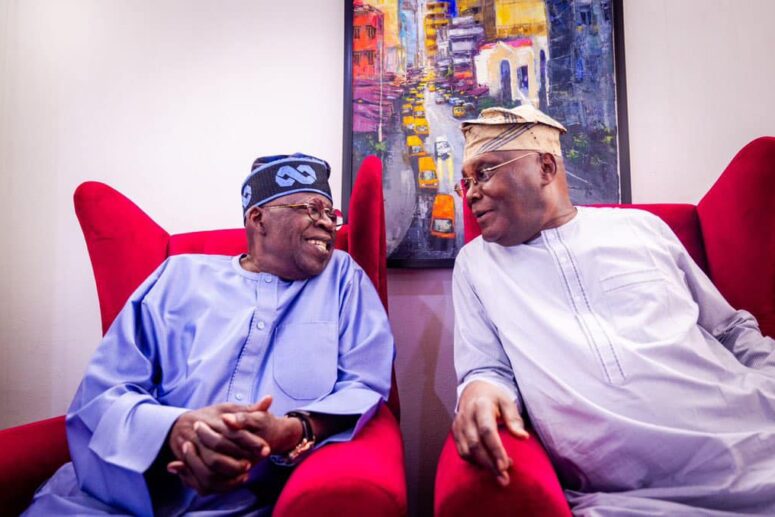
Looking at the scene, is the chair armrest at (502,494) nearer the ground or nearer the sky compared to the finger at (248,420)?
nearer the ground

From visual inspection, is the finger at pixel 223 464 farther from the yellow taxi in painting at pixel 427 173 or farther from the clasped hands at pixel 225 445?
the yellow taxi in painting at pixel 427 173

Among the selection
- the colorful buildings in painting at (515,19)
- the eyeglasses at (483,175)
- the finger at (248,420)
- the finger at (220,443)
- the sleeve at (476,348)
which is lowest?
the finger at (220,443)

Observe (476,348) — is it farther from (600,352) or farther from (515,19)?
(515,19)

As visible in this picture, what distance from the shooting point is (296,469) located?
1.01 metres

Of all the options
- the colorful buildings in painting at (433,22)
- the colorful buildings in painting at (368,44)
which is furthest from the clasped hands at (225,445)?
the colorful buildings in painting at (433,22)

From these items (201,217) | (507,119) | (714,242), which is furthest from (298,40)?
(714,242)

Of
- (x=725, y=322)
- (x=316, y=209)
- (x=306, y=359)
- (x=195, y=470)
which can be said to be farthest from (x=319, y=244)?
(x=725, y=322)

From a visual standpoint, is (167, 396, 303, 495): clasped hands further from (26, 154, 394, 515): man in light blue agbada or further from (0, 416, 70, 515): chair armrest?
(0, 416, 70, 515): chair armrest

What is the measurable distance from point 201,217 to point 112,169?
0.46 meters

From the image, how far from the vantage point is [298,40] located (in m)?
2.14

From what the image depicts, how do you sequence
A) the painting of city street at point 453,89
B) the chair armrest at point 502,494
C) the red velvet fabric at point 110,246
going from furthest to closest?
the painting of city street at point 453,89 < the red velvet fabric at point 110,246 < the chair armrest at point 502,494

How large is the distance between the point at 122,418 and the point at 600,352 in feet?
3.81

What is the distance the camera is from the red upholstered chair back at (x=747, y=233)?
140 centimetres

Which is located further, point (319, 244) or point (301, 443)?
point (319, 244)
